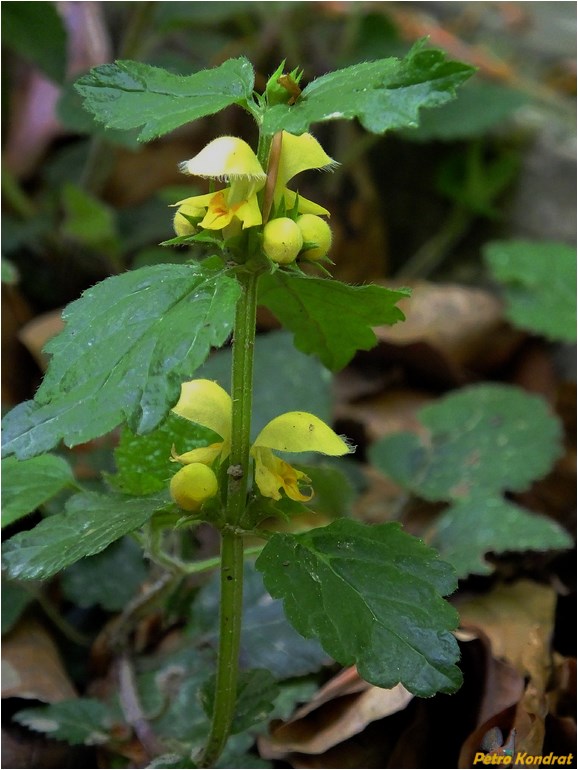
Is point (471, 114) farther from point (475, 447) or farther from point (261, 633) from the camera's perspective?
point (261, 633)

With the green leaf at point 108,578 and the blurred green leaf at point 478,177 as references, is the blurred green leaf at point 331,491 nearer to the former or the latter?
the green leaf at point 108,578

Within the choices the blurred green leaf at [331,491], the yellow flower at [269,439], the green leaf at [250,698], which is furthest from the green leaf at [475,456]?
→ the yellow flower at [269,439]

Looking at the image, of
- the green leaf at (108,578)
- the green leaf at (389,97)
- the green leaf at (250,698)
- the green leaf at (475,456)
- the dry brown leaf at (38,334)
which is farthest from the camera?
the dry brown leaf at (38,334)

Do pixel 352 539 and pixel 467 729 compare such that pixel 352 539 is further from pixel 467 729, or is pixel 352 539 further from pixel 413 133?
pixel 413 133

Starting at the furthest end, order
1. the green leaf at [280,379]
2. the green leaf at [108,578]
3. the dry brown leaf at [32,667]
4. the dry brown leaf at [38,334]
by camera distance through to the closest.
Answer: the dry brown leaf at [38,334] → the green leaf at [280,379] → the green leaf at [108,578] → the dry brown leaf at [32,667]

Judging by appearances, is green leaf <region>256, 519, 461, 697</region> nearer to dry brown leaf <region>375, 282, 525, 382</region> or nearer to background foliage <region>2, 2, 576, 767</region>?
background foliage <region>2, 2, 576, 767</region>

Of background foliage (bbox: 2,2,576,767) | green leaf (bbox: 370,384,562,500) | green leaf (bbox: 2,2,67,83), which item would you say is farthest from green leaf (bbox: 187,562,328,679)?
green leaf (bbox: 2,2,67,83)
